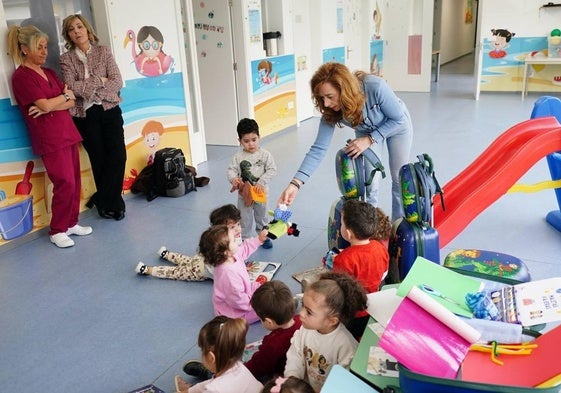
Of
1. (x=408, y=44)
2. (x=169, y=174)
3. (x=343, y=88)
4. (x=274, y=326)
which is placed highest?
(x=343, y=88)

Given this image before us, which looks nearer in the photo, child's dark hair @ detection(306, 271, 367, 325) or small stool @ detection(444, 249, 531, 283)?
child's dark hair @ detection(306, 271, 367, 325)

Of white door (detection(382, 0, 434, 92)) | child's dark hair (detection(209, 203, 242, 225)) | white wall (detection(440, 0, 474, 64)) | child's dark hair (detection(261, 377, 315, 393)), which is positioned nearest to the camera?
child's dark hair (detection(261, 377, 315, 393))

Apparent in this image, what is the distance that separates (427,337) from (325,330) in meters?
0.42

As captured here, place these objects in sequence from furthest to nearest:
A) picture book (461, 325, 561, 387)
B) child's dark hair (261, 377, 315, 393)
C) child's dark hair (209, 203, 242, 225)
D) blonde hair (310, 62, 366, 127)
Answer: child's dark hair (209, 203, 242, 225), blonde hair (310, 62, 366, 127), child's dark hair (261, 377, 315, 393), picture book (461, 325, 561, 387)

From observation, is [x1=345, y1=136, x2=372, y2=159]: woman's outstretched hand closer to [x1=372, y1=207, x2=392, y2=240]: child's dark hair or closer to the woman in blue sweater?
the woman in blue sweater

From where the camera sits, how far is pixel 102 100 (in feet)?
14.1

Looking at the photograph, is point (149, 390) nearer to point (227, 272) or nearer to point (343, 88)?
point (227, 272)

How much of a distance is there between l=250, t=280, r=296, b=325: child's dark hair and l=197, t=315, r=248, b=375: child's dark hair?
0.18 meters

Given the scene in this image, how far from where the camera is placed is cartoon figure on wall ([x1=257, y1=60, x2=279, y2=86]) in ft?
22.3

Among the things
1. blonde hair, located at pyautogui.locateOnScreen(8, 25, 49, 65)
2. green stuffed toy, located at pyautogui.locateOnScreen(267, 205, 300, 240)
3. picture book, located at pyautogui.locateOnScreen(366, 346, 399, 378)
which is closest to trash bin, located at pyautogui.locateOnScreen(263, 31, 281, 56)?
blonde hair, located at pyautogui.locateOnScreen(8, 25, 49, 65)

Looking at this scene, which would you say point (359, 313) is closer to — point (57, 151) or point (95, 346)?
point (95, 346)

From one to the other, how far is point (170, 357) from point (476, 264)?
1.63 meters

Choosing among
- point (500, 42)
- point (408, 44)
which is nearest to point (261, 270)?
point (500, 42)

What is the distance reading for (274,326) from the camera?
2160mm
